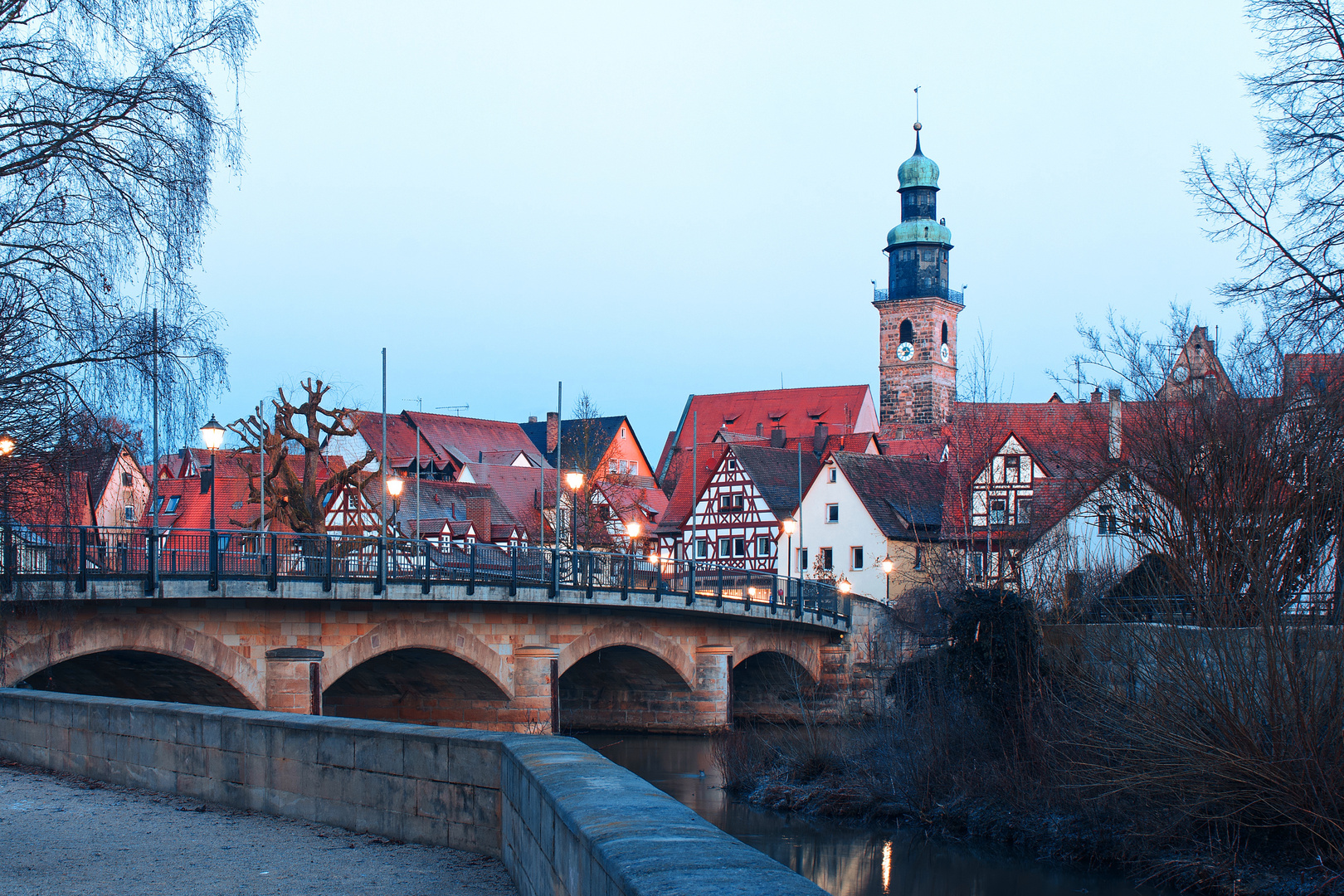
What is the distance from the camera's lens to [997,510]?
42.3 m

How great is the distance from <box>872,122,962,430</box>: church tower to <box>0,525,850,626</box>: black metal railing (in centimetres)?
5600

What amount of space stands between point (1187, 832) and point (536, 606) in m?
16.5

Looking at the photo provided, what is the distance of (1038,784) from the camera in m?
21.5

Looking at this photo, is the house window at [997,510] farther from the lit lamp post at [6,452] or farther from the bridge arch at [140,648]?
the lit lamp post at [6,452]

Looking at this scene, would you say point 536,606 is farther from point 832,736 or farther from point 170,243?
point 170,243

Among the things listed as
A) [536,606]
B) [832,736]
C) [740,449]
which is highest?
[740,449]

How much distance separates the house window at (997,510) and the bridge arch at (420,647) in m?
15.4

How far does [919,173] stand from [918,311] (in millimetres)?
9457

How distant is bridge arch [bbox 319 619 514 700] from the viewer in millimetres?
25422

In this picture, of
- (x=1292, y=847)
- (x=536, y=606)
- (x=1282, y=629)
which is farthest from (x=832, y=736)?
(x=1282, y=629)

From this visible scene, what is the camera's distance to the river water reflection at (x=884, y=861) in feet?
62.3

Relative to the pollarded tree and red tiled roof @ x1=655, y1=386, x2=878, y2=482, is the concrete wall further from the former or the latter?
red tiled roof @ x1=655, y1=386, x2=878, y2=482

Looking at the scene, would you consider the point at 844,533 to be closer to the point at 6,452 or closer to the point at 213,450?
the point at 213,450

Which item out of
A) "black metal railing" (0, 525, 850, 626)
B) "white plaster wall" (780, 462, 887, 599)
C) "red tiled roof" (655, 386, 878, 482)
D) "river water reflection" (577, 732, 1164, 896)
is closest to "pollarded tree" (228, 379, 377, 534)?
"black metal railing" (0, 525, 850, 626)
